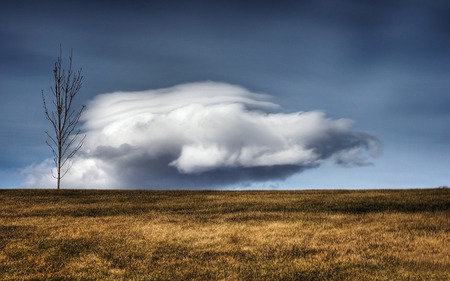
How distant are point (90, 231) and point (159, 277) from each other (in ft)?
26.2

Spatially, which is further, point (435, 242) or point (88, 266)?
point (435, 242)

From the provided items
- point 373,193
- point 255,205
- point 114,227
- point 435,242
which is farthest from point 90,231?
point 373,193

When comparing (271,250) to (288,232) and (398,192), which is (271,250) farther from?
(398,192)

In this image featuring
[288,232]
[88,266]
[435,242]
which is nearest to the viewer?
[88,266]

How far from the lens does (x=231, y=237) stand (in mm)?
16672

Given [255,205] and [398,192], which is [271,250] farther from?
[398,192]

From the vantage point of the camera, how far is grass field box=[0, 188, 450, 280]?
480 inches

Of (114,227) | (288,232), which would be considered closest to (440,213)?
(288,232)

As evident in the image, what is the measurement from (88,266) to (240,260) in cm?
423

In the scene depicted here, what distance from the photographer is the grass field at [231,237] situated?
40.0 feet

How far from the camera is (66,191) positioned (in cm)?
3303

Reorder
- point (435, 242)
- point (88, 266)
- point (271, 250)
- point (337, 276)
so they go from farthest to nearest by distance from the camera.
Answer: point (435, 242) → point (271, 250) → point (88, 266) → point (337, 276)

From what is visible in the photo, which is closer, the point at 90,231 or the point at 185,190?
the point at 90,231

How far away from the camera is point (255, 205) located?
25703 millimetres
